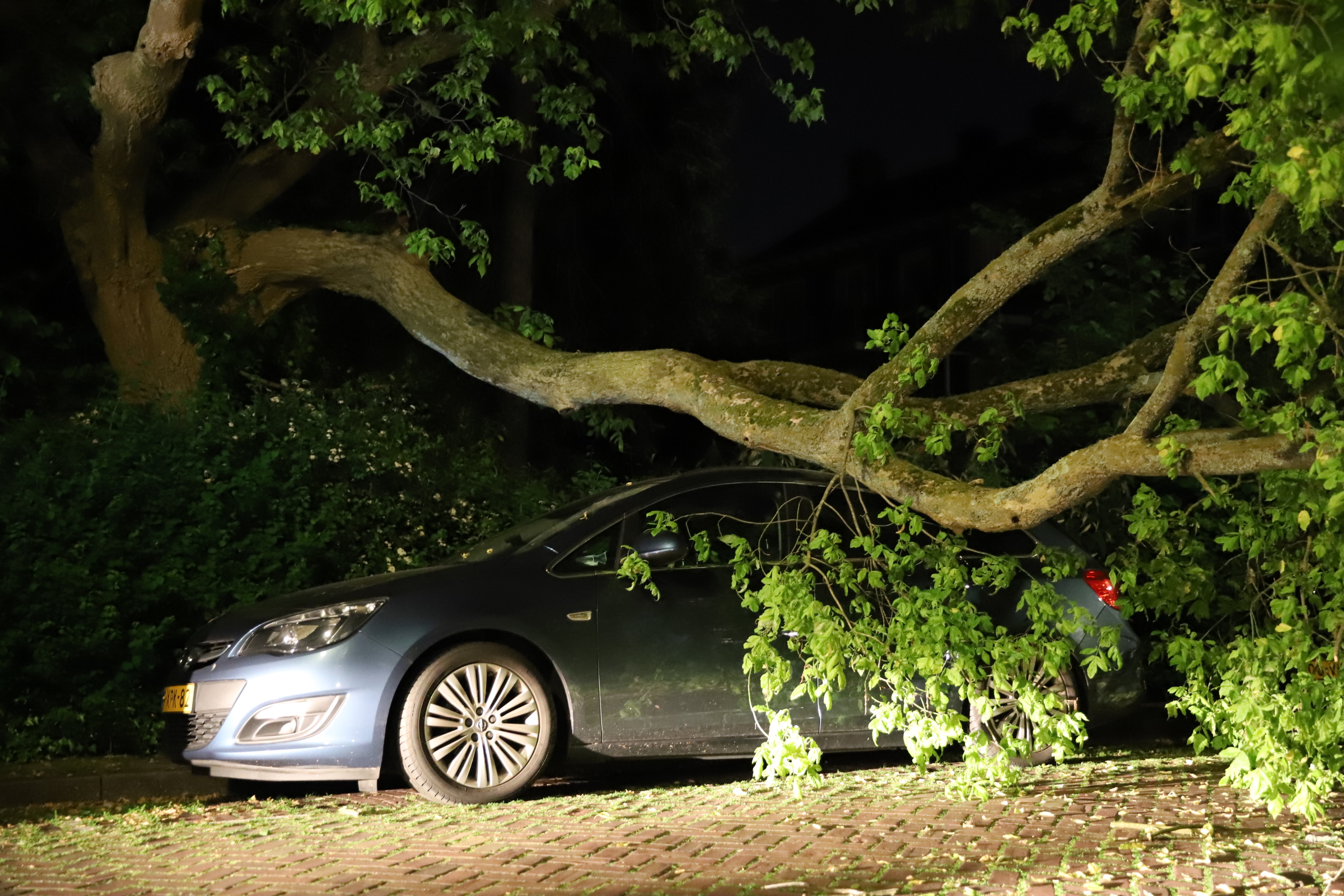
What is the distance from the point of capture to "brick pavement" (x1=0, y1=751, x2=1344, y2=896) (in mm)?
5934

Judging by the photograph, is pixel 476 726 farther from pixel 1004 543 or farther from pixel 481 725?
pixel 1004 543

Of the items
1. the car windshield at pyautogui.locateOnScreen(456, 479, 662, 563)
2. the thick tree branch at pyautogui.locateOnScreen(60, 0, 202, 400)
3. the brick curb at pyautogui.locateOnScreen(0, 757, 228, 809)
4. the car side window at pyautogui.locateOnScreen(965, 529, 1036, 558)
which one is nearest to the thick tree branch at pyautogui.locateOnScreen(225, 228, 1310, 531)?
the thick tree branch at pyautogui.locateOnScreen(60, 0, 202, 400)

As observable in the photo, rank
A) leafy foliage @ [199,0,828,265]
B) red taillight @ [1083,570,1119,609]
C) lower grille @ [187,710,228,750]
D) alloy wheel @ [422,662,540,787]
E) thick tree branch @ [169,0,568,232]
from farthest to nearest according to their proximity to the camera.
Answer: thick tree branch @ [169,0,568,232] → leafy foliage @ [199,0,828,265] → red taillight @ [1083,570,1119,609] → lower grille @ [187,710,228,750] → alloy wheel @ [422,662,540,787]

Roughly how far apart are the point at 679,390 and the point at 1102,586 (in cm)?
302

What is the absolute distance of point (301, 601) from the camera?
844cm

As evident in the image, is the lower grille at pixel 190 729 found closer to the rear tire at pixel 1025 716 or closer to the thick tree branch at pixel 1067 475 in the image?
the thick tree branch at pixel 1067 475

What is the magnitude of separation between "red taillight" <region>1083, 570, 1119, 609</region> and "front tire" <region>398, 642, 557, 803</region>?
131 inches

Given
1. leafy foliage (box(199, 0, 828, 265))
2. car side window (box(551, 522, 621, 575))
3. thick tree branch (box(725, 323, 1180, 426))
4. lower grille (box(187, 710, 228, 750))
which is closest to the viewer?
lower grille (box(187, 710, 228, 750))

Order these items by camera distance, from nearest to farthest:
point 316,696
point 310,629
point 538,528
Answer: point 316,696 → point 310,629 → point 538,528

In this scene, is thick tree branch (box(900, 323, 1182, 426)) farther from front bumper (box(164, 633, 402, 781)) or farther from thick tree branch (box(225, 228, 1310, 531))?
front bumper (box(164, 633, 402, 781))

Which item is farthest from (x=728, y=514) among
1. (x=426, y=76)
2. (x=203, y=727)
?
(x=426, y=76)

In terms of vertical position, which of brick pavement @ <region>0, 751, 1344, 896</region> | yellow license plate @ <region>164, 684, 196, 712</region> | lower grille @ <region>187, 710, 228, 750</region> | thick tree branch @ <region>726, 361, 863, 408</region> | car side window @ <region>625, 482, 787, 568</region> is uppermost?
thick tree branch @ <region>726, 361, 863, 408</region>

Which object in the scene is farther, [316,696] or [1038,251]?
[1038,251]

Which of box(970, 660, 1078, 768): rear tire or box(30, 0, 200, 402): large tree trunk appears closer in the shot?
box(970, 660, 1078, 768): rear tire
